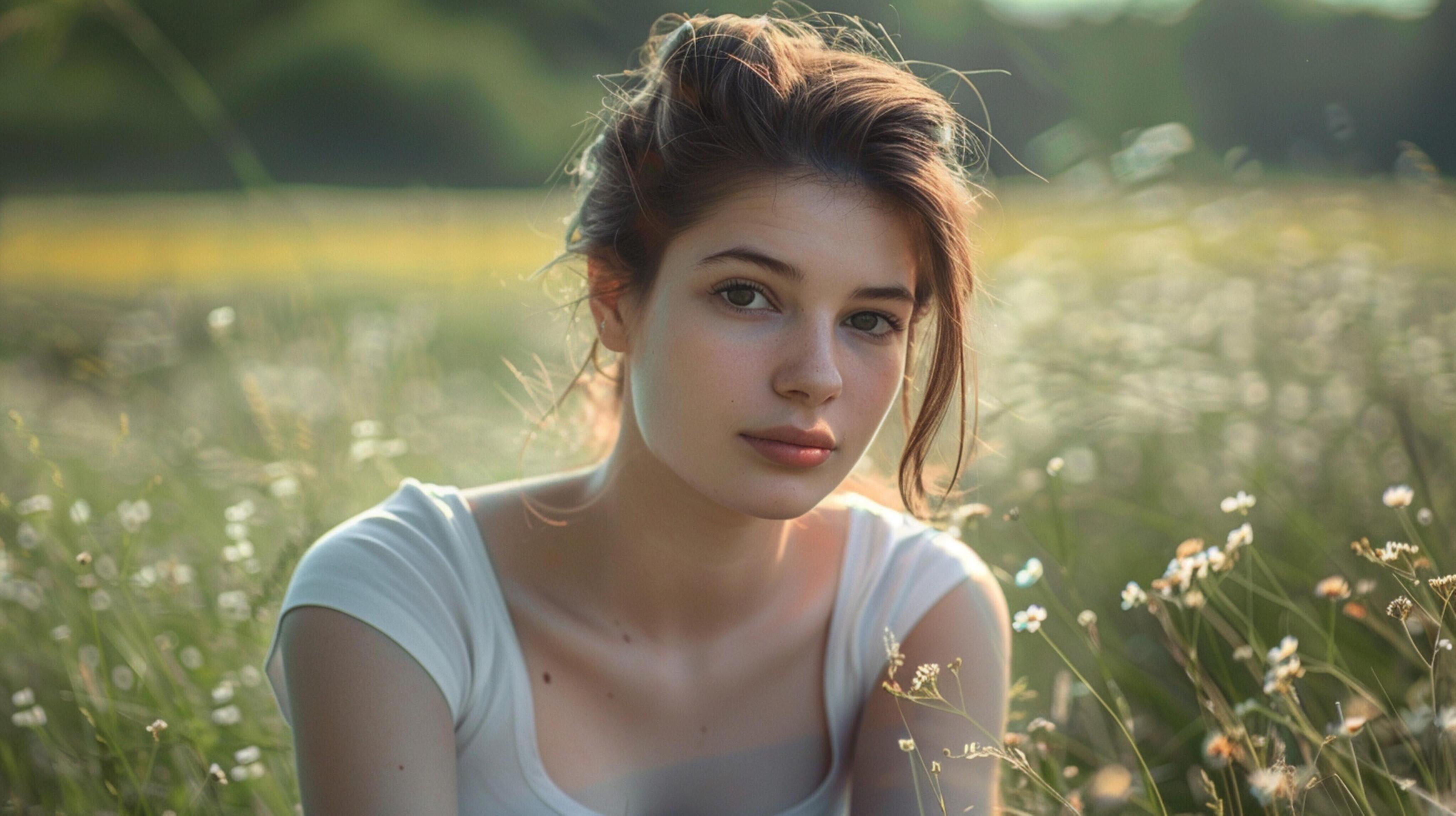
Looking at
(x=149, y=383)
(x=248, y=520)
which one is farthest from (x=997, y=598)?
(x=149, y=383)

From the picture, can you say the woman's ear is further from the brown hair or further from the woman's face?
the woman's face

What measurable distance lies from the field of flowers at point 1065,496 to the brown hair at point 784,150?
194 mm

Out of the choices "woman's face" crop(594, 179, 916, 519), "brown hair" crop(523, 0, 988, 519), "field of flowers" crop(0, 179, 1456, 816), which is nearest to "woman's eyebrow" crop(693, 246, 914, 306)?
"woman's face" crop(594, 179, 916, 519)

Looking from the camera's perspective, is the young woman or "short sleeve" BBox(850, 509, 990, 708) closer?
the young woman

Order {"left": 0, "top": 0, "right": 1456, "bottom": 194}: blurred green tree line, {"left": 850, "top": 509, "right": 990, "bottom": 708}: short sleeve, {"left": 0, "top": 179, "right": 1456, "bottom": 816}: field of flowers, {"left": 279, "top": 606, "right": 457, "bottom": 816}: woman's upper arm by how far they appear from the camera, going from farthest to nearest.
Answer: {"left": 0, "top": 0, "right": 1456, "bottom": 194}: blurred green tree line, {"left": 850, "top": 509, "right": 990, "bottom": 708}: short sleeve, {"left": 0, "top": 179, "right": 1456, "bottom": 816}: field of flowers, {"left": 279, "top": 606, "right": 457, "bottom": 816}: woman's upper arm

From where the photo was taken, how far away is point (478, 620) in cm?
192

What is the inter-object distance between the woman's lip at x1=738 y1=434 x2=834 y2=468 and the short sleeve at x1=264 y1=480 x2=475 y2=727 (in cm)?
59

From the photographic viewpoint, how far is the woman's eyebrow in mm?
1740

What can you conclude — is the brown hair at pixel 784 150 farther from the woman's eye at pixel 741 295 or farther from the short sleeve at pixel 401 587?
the short sleeve at pixel 401 587

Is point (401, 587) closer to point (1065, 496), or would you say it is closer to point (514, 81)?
point (1065, 496)

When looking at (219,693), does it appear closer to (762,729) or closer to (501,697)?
(501,697)

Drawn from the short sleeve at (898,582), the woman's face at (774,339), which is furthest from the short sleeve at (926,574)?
the woman's face at (774,339)

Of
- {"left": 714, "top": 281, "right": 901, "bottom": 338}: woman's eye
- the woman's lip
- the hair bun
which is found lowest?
the woman's lip

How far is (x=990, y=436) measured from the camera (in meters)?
4.24
